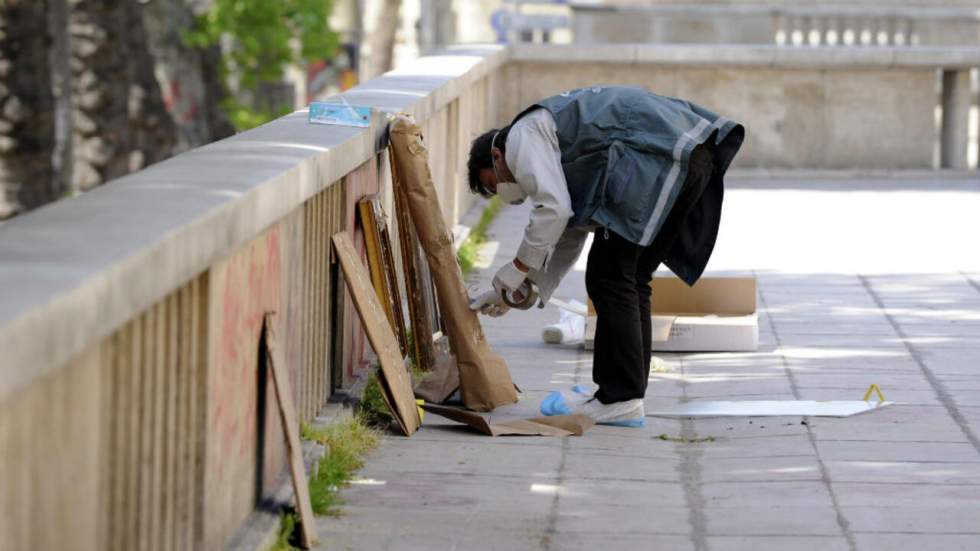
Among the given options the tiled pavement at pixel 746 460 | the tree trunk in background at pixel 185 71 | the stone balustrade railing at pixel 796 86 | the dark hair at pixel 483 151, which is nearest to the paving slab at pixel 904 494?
the tiled pavement at pixel 746 460

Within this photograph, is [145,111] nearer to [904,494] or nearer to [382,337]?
[382,337]

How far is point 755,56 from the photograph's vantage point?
16.2 metres

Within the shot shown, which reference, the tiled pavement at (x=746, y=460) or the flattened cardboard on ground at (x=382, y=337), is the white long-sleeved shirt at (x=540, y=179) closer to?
the flattened cardboard on ground at (x=382, y=337)

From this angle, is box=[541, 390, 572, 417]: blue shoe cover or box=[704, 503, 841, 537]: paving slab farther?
box=[541, 390, 572, 417]: blue shoe cover

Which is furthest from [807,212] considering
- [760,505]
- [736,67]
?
[760,505]

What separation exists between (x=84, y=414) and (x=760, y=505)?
2.69 meters

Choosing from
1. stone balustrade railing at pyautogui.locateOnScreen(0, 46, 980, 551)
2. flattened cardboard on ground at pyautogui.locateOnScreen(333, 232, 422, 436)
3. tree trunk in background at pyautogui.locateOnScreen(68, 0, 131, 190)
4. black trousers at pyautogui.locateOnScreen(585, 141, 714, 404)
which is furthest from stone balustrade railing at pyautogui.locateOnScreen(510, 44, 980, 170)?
flattened cardboard on ground at pyautogui.locateOnScreen(333, 232, 422, 436)

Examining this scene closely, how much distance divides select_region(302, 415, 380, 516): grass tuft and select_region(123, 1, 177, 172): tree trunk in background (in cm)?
1820

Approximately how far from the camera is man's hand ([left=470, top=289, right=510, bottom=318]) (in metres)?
6.71

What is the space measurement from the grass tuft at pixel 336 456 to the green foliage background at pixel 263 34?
2223cm

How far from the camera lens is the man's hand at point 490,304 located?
264 inches

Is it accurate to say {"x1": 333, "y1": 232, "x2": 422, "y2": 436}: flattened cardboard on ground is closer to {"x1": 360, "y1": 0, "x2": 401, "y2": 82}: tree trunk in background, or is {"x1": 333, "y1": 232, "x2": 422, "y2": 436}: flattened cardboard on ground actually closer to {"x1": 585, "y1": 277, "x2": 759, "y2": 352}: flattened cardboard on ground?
{"x1": 585, "y1": 277, "x2": 759, "y2": 352}: flattened cardboard on ground

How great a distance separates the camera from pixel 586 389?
7.24 meters

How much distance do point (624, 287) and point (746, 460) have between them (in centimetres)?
79
